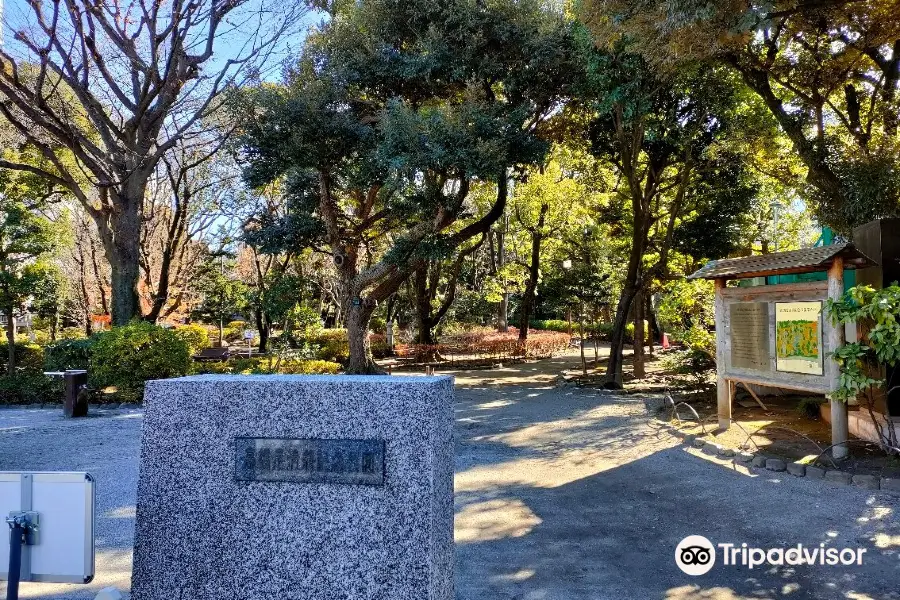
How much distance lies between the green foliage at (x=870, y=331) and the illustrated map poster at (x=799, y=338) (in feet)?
A: 1.50

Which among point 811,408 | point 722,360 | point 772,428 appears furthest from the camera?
point 811,408

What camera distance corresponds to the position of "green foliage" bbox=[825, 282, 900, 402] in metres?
5.71

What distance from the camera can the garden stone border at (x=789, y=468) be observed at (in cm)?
568

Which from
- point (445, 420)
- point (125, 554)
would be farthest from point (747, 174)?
point (125, 554)

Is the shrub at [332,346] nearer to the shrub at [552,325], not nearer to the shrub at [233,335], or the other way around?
the shrub at [233,335]

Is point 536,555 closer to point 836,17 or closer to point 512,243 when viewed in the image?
point 836,17

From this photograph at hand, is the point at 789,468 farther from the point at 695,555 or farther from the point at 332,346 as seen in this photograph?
the point at 332,346

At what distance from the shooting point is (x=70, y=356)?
37.5 feet

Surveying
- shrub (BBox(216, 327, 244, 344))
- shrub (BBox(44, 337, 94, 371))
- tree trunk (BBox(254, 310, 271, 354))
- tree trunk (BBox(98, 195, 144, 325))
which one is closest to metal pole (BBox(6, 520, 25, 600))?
shrub (BBox(44, 337, 94, 371))

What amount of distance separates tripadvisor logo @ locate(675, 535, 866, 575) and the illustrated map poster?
310 centimetres

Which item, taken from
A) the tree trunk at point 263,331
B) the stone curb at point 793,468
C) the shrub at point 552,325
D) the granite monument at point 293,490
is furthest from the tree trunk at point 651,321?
the granite monument at point 293,490

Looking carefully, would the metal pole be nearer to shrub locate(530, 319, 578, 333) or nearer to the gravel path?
the gravel path

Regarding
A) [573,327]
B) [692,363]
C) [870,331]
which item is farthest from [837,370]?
[573,327]

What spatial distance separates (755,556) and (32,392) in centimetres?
1242
